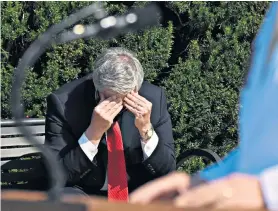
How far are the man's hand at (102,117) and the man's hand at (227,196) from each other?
2.38 m

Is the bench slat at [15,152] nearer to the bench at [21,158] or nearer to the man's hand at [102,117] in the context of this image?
the bench at [21,158]

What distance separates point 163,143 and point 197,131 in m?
1.46

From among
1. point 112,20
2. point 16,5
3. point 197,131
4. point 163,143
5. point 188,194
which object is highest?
point 16,5

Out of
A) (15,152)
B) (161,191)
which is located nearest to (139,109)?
(15,152)

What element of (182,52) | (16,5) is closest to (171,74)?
(182,52)

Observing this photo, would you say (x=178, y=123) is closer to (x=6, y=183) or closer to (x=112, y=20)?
(x=6, y=183)

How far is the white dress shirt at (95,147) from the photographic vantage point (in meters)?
3.52

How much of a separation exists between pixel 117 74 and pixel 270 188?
95.0 inches

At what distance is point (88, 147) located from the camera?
352cm

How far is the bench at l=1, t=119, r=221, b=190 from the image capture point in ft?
13.0

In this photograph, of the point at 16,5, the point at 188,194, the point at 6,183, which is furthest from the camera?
the point at 16,5

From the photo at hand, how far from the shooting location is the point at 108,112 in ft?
11.6

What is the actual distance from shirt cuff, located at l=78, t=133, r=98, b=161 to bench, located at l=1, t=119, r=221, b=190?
42 cm

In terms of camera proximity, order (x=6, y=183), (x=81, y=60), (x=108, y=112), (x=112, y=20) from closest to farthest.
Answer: (x=112, y=20) → (x=108, y=112) → (x=6, y=183) → (x=81, y=60)
